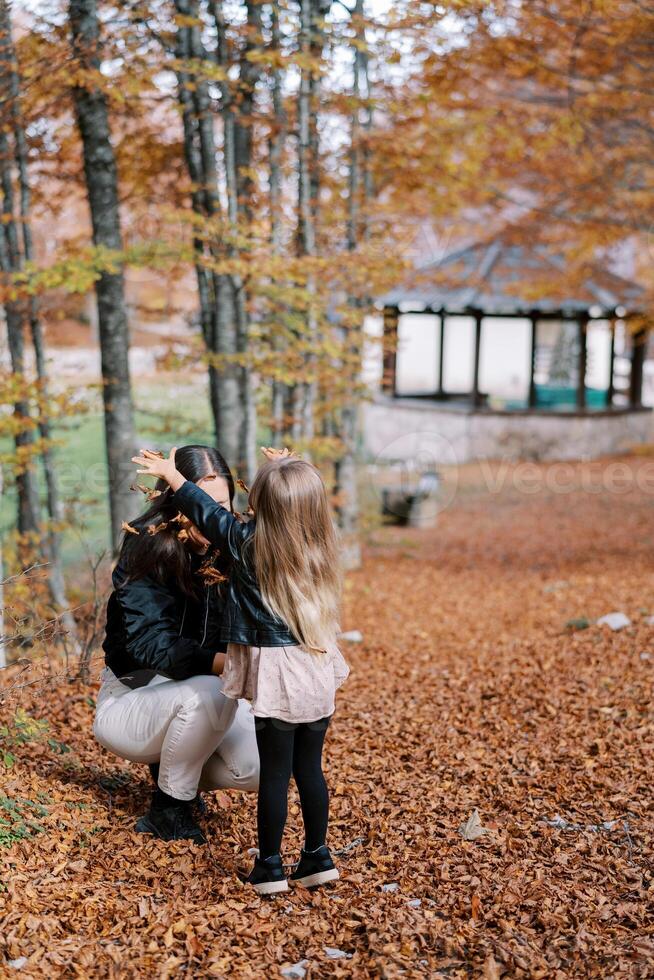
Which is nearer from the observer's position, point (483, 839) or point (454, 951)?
point (454, 951)

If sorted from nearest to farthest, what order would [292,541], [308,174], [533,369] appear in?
[292,541], [308,174], [533,369]

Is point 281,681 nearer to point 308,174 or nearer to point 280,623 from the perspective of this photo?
point 280,623

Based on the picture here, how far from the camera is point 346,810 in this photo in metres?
3.57

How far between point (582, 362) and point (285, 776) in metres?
17.0

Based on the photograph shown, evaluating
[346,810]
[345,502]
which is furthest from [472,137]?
[346,810]

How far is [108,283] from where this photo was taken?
23.6ft

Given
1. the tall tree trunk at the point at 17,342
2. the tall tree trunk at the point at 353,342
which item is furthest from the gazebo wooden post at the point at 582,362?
the tall tree trunk at the point at 17,342

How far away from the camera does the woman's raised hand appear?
2.81m

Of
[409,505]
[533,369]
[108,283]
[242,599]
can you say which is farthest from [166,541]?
[533,369]

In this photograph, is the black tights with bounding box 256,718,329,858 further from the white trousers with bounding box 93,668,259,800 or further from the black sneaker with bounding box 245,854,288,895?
the white trousers with bounding box 93,668,259,800

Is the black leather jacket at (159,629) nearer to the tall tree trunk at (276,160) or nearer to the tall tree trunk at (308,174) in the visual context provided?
the tall tree trunk at (308,174)

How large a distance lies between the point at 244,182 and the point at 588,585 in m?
4.69

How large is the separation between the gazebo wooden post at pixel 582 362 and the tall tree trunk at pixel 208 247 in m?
12.2

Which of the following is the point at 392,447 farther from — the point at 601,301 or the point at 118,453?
the point at 118,453
